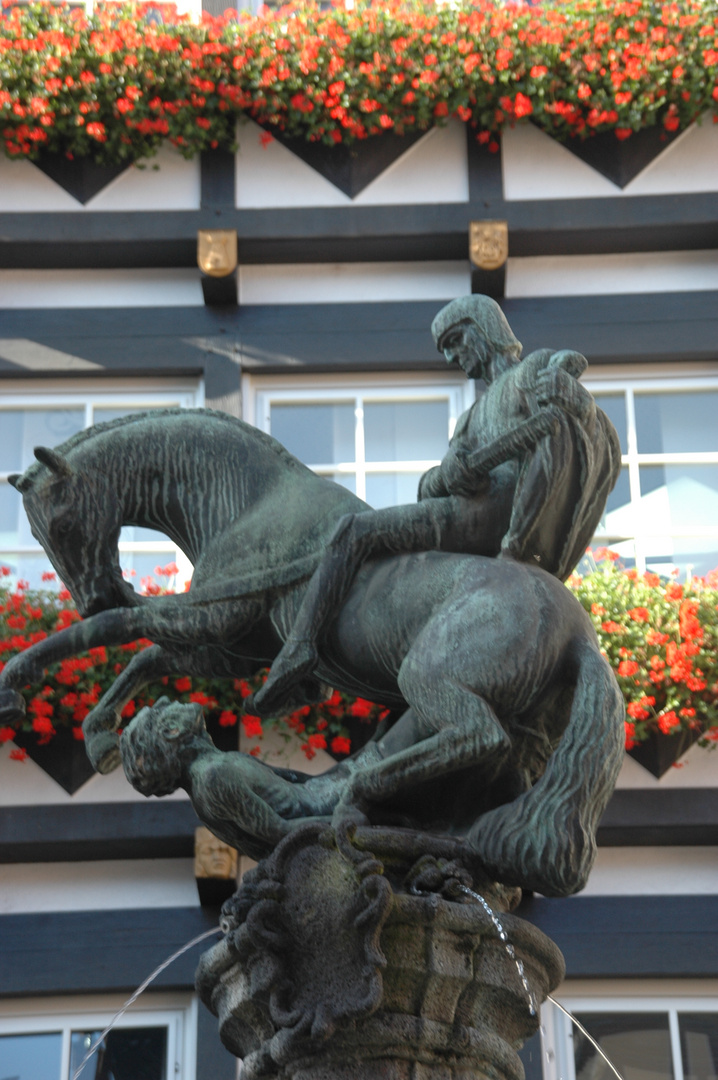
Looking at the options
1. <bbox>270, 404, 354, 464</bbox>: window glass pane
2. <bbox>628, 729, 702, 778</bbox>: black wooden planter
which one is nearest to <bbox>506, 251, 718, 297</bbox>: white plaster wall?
<bbox>270, 404, 354, 464</bbox>: window glass pane

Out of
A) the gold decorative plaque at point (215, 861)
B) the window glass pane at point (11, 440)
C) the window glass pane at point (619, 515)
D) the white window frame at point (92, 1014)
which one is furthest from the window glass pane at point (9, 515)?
the window glass pane at point (619, 515)

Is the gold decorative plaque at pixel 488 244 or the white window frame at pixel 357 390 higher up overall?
the gold decorative plaque at pixel 488 244

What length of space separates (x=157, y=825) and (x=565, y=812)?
390 cm

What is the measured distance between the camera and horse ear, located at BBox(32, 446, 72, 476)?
3.38 m

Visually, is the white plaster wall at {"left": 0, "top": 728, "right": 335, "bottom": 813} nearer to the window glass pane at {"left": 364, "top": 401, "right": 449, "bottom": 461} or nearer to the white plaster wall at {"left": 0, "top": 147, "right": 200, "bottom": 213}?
the window glass pane at {"left": 364, "top": 401, "right": 449, "bottom": 461}

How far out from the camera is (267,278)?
8102 millimetres

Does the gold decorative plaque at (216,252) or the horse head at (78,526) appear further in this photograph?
the gold decorative plaque at (216,252)

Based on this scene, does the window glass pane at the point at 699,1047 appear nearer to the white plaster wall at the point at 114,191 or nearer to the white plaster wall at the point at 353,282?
the white plaster wall at the point at 353,282

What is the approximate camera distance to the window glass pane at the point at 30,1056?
20.2 ft

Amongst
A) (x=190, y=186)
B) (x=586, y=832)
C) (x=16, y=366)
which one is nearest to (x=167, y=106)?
(x=190, y=186)

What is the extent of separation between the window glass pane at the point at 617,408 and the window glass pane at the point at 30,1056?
164 inches

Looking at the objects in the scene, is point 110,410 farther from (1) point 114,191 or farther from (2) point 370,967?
(2) point 370,967

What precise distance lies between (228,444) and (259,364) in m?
4.30

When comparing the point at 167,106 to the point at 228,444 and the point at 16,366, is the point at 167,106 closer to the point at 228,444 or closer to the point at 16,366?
the point at 16,366
